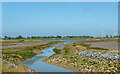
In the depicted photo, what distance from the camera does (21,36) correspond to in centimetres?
18238

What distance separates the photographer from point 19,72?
17.5 metres

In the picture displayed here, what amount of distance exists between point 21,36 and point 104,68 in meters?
175

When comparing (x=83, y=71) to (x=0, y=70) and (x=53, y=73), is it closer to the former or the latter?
(x=53, y=73)

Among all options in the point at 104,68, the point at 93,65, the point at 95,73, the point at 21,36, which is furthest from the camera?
the point at 21,36

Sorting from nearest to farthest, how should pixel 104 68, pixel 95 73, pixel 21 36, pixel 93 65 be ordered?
pixel 95 73
pixel 104 68
pixel 93 65
pixel 21 36

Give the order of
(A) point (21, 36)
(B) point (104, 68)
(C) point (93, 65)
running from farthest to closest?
(A) point (21, 36), (C) point (93, 65), (B) point (104, 68)

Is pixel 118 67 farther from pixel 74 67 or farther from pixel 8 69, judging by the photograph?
pixel 8 69

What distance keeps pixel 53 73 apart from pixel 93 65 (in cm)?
615

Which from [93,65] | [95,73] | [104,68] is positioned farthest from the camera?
[93,65]

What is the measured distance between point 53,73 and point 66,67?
296cm

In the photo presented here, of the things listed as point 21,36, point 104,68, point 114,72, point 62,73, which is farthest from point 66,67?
point 21,36

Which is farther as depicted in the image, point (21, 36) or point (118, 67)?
point (21, 36)

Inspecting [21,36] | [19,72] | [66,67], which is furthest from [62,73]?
[21,36]

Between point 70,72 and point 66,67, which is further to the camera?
point 66,67
